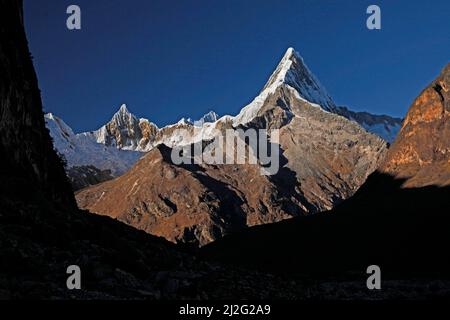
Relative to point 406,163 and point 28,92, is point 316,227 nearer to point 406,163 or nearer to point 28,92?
point 406,163

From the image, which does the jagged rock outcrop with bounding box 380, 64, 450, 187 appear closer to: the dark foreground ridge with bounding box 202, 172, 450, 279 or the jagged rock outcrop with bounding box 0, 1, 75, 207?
the dark foreground ridge with bounding box 202, 172, 450, 279

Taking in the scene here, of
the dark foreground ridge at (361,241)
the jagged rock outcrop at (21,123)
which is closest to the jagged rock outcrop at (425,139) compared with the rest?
the dark foreground ridge at (361,241)

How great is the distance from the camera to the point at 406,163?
604 ft

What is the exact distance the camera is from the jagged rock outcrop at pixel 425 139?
172250 mm

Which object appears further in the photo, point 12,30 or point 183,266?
point 12,30

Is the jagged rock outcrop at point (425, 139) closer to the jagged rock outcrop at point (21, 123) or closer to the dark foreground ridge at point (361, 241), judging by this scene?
the dark foreground ridge at point (361, 241)

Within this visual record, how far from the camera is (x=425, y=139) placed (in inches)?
7229

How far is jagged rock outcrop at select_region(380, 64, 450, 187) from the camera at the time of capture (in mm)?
172250

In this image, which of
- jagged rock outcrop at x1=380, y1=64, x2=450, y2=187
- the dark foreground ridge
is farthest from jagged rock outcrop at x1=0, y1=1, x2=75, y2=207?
jagged rock outcrop at x1=380, y1=64, x2=450, y2=187

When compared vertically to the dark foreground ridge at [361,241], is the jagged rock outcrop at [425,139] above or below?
above

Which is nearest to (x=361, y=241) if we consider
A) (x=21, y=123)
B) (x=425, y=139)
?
(x=425, y=139)

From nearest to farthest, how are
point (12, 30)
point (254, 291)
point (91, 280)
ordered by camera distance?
point (91, 280) < point (254, 291) < point (12, 30)
